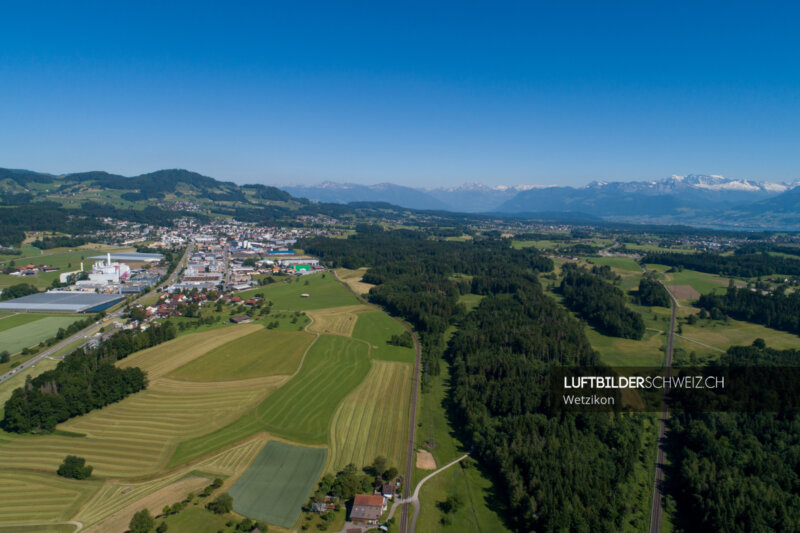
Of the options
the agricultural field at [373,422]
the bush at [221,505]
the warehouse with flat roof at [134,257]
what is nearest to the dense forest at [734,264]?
the agricultural field at [373,422]

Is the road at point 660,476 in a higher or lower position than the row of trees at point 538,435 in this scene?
lower

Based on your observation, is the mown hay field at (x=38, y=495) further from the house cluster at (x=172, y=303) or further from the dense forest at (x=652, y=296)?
the dense forest at (x=652, y=296)

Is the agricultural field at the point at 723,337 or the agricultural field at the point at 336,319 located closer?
the agricultural field at the point at 723,337

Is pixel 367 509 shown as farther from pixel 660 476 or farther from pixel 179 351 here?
pixel 179 351

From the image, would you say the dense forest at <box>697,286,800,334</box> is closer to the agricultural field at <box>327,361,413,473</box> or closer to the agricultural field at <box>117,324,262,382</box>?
the agricultural field at <box>327,361,413,473</box>

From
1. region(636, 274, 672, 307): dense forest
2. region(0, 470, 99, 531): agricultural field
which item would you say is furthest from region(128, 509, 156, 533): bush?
region(636, 274, 672, 307): dense forest

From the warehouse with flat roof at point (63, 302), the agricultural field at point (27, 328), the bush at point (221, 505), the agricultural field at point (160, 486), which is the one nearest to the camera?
the bush at point (221, 505)

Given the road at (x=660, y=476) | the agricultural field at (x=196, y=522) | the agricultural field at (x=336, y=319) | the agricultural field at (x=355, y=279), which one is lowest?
the road at (x=660, y=476)
